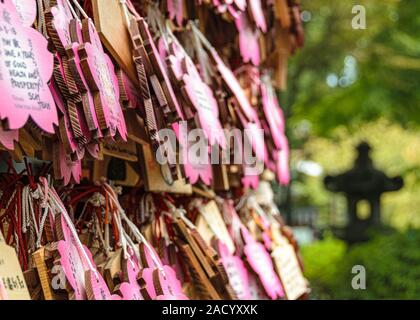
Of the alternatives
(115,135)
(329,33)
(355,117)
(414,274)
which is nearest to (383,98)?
(355,117)

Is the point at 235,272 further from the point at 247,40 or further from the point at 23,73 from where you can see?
the point at 23,73

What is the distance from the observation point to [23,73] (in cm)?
103

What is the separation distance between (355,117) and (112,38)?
17.6 feet

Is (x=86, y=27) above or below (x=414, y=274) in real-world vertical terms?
above

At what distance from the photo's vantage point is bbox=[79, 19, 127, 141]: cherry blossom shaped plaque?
1.14 m

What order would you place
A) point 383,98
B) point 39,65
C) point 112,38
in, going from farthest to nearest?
point 383,98
point 112,38
point 39,65

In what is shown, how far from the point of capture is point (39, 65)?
3.48 feet

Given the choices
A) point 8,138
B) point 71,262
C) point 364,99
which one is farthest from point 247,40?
point 364,99

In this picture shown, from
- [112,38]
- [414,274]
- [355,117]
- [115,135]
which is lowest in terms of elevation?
[414,274]

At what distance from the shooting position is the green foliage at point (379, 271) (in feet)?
16.4

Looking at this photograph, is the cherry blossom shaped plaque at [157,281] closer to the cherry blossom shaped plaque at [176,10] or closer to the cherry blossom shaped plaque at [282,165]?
the cherry blossom shaped plaque at [176,10]

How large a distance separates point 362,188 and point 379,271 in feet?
5.93

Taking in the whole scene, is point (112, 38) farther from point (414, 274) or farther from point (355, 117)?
point (355, 117)
